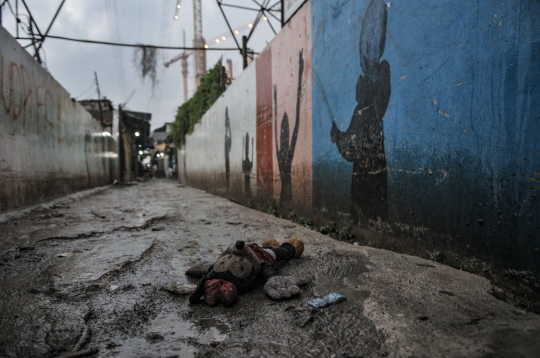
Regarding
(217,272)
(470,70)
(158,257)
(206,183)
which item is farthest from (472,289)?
(206,183)

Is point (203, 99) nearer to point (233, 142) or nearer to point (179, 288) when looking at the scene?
point (233, 142)

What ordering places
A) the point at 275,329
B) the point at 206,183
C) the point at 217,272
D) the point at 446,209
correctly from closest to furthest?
the point at 275,329 < the point at 217,272 < the point at 446,209 < the point at 206,183

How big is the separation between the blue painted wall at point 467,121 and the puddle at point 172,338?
5.17 feet

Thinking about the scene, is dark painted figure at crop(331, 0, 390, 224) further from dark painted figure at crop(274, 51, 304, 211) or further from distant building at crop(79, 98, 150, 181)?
distant building at crop(79, 98, 150, 181)

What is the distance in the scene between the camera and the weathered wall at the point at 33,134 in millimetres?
4832

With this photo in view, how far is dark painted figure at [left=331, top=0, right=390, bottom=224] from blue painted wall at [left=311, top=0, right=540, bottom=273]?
0.08m

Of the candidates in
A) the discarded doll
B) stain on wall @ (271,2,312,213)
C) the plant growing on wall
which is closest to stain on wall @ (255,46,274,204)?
stain on wall @ (271,2,312,213)

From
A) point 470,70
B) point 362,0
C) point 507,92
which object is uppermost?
point 362,0

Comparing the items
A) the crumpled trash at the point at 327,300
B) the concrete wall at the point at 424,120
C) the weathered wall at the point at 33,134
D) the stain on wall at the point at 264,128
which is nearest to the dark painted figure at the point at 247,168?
the stain on wall at the point at 264,128

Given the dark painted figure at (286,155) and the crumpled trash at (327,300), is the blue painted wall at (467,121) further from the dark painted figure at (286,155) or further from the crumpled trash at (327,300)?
the dark painted figure at (286,155)

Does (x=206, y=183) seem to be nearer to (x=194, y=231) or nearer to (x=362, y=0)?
(x=194, y=231)

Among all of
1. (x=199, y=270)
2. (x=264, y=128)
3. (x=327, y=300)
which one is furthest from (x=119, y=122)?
(x=327, y=300)

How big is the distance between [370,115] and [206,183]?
30.4 ft

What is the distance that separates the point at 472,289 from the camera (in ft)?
5.63
